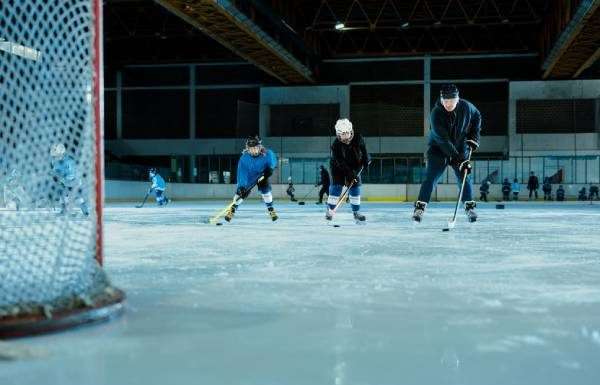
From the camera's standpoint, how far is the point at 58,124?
3320 millimetres

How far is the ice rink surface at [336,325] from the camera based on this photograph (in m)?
1.81

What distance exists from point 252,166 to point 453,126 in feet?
9.65

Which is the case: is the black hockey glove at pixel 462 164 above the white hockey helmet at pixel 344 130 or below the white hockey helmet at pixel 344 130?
below

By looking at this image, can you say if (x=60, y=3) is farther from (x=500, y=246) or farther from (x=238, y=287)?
(x=500, y=246)

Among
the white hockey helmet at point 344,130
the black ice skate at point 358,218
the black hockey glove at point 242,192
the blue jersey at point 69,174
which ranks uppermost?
the white hockey helmet at point 344,130

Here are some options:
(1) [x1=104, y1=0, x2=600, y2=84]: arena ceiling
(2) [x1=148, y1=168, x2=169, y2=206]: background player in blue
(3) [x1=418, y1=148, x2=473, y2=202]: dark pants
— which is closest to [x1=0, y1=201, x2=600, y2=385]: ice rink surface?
(3) [x1=418, y1=148, x2=473, y2=202]: dark pants

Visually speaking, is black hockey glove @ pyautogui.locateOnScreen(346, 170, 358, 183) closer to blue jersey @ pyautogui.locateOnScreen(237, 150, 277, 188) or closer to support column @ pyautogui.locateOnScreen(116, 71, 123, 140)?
blue jersey @ pyautogui.locateOnScreen(237, 150, 277, 188)

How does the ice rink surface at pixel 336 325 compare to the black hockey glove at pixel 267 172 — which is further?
the black hockey glove at pixel 267 172

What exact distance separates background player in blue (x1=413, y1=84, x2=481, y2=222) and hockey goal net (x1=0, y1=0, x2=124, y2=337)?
4.47 meters

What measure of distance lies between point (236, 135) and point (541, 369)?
27.6 m

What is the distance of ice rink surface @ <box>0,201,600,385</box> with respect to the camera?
5.94 feet

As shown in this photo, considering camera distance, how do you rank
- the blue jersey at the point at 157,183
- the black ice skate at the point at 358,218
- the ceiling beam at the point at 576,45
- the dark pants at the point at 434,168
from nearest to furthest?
the dark pants at the point at 434,168 → the black ice skate at the point at 358,218 → the ceiling beam at the point at 576,45 → the blue jersey at the point at 157,183

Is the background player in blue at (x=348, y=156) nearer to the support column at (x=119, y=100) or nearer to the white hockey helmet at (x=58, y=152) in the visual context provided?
the white hockey helmet at (x=58, y=152)

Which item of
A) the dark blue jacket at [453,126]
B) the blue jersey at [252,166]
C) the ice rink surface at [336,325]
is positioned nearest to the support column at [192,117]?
the blue jersey at [252,166]
